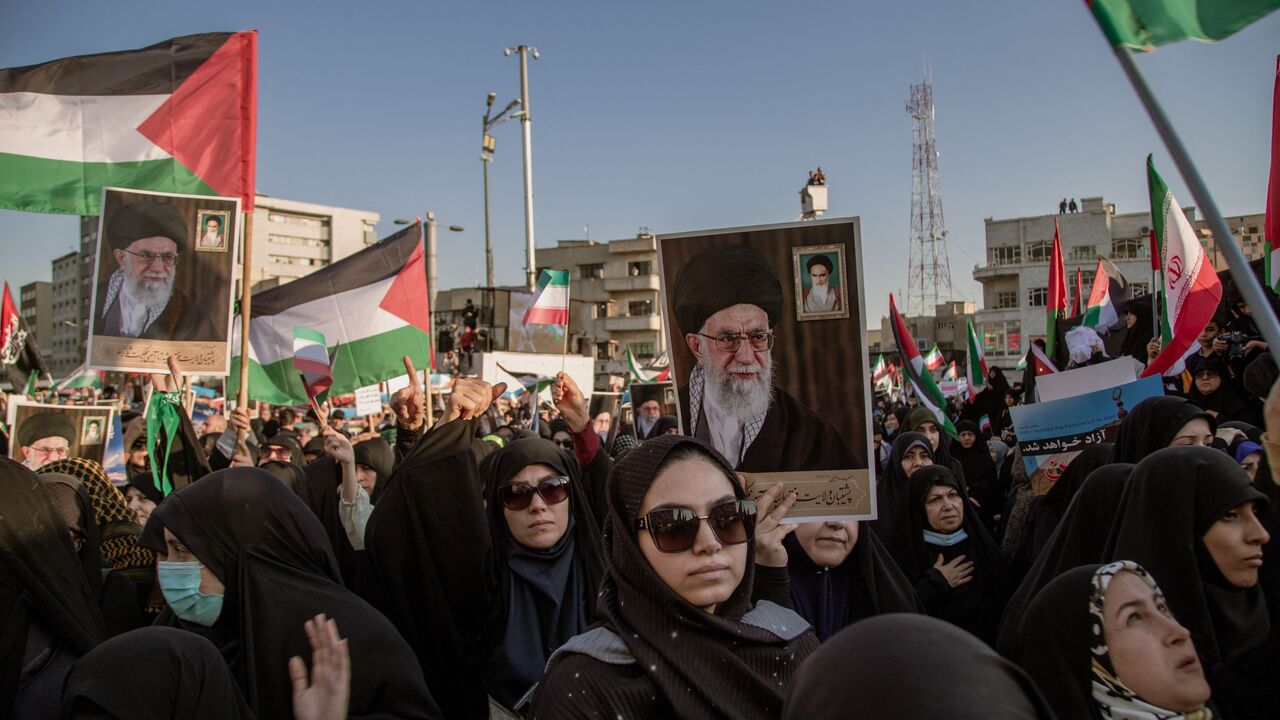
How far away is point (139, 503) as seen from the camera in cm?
571

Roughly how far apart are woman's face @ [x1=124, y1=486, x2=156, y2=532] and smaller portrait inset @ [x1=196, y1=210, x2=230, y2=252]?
163 centimetres

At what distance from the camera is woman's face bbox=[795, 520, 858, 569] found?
3.45 m

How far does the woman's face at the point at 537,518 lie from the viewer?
365 cm

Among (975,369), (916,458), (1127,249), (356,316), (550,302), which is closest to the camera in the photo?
(916,458)

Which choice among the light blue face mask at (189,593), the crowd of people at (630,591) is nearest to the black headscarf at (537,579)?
the crowd of people at (630,591)

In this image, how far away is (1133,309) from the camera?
27.3 ft

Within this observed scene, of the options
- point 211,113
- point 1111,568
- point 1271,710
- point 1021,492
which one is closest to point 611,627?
point 1111,568

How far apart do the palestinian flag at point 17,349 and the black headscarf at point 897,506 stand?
9548 mm

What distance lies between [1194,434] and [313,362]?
6519 millimetres

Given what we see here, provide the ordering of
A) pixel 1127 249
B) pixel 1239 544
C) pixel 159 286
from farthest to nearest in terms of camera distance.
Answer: pixel 1127 249 < pixel 159 286 < pixel 1239 544

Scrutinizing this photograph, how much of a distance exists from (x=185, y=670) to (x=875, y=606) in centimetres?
225

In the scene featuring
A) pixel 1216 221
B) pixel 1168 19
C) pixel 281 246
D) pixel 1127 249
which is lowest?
pixel 1216 221

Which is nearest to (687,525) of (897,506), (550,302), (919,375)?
(897,506)

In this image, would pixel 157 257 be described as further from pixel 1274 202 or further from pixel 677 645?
pixel 1274 202
